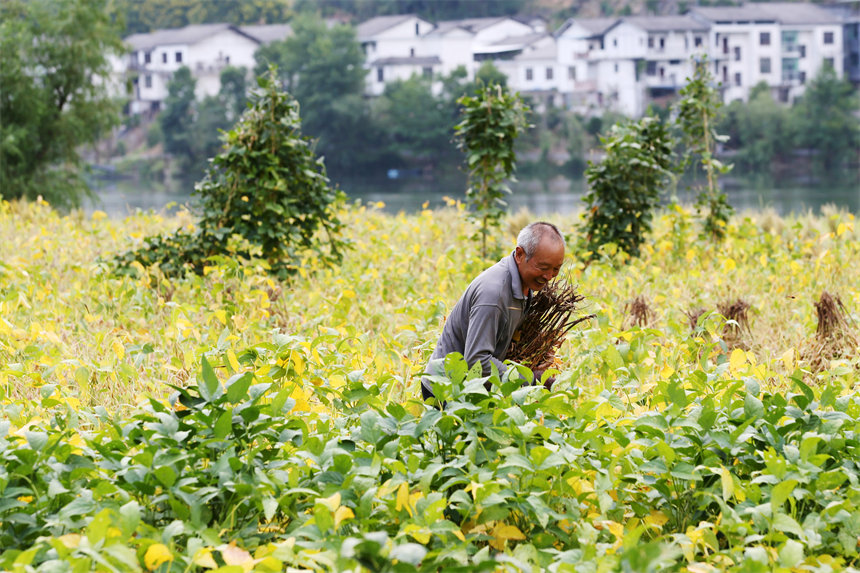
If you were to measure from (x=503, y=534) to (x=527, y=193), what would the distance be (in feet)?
107

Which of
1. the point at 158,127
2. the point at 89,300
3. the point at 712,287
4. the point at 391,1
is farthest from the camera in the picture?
the point at 391,1

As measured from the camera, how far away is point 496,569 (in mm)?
2412

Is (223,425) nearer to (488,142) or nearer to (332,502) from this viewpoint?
(332,502)

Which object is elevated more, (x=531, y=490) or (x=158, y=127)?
(x=158, y=127)

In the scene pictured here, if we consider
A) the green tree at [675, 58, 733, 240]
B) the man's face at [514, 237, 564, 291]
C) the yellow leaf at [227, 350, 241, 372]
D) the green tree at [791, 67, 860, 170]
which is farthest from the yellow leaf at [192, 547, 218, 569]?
the green tree at [791, 67, 860, 170]

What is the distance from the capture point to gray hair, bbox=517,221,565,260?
12.4 ft

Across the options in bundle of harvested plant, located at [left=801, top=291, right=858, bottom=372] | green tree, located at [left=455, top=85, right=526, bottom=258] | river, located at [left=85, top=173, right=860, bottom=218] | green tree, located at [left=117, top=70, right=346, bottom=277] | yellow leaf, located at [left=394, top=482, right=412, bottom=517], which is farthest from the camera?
river, located at [left=85, top=173, right=860, bottom=218]

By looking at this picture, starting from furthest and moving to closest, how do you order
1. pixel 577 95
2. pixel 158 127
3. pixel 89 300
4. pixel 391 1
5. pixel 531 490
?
pixel 391 1 → pixel 577 95 → pixel 158 127 → pixel 89 300 → pixel 531 490

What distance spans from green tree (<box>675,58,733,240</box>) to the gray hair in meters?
6.57

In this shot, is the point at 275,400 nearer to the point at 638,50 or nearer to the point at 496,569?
the point at 496,569

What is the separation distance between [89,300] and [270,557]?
4833 mm

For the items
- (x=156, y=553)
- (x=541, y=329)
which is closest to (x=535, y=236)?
(x=541, y=329)

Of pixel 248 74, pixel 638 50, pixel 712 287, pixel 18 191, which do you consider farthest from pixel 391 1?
pixel 712 287

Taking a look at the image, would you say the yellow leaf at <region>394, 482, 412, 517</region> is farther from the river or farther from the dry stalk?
the river
